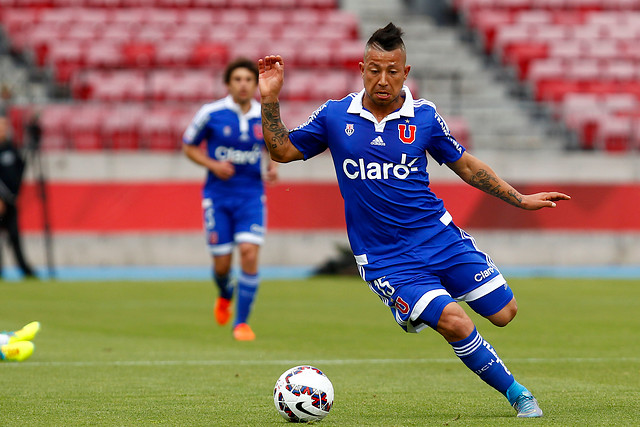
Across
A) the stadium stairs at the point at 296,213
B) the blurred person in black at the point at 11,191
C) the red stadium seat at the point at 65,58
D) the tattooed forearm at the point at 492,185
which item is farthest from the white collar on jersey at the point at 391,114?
the red stadium seat at the point at 65,58

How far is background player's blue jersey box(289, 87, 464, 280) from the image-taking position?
5965mm

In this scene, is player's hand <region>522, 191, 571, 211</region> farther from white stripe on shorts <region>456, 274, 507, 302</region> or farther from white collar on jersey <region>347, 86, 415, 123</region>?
white collar on jersey <region>347, 86, 415, 123</region>

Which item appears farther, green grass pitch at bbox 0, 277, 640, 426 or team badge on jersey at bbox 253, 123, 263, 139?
team badge on jersey at bbox 253, 123, 263, 139

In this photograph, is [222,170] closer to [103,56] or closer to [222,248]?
[222,248]

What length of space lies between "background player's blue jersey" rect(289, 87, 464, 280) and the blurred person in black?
1259 cm

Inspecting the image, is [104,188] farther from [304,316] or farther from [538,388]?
[538,388]

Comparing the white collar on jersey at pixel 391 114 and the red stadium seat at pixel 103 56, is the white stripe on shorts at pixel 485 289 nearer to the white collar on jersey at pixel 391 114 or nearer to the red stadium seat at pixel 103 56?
the white collar on jersey at pixel 391 114

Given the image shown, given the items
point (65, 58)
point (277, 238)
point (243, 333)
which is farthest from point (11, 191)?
point (243, 333)

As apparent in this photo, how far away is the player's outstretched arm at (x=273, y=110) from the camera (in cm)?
590

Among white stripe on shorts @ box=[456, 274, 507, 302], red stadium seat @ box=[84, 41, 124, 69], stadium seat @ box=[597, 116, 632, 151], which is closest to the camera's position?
white stripe on shorts @ box=[456, 274, 507, 302]

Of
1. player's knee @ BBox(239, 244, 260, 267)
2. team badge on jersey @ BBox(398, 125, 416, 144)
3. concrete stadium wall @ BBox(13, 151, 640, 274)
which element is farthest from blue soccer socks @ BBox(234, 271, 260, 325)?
concrete stadium wall @ BBox(13, 151, 640, 274)

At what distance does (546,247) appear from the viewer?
64.8ft

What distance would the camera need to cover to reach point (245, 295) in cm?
1052

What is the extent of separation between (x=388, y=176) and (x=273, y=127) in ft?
2.26
